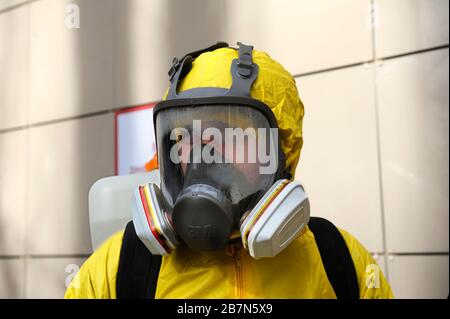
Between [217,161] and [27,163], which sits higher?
[27,163]

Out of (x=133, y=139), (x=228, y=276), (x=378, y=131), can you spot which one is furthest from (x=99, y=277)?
(x=133, y=139)

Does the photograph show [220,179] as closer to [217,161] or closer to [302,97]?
[217,161]

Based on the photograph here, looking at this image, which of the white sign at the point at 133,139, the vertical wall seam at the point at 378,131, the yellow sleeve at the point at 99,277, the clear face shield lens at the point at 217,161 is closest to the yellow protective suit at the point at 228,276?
the yellow sleeve at the point at 99,277

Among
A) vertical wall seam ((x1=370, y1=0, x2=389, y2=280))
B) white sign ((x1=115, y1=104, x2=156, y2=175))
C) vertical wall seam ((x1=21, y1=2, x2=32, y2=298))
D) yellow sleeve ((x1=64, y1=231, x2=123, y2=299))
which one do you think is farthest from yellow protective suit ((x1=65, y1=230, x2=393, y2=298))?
vertical wall seam ((x1=21, y1=2, x2=32, y2=298))

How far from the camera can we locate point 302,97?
112 inches

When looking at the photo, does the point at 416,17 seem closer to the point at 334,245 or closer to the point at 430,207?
the point at 430,207

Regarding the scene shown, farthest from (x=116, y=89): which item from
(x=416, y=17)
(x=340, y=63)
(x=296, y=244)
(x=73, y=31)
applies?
(x=296, y=244)

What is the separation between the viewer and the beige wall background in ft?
8.29

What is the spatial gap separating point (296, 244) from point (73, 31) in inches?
102

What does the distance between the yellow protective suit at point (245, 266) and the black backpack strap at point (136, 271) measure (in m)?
0.02

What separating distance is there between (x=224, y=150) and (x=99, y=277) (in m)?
0.49

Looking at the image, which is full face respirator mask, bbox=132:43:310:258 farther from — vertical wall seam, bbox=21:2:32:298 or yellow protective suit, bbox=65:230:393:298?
vertical wall seam, bbox=21:2:32:298

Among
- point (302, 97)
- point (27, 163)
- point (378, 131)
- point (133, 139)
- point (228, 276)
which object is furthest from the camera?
point (27, 163)

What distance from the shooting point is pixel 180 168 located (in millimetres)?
1659
